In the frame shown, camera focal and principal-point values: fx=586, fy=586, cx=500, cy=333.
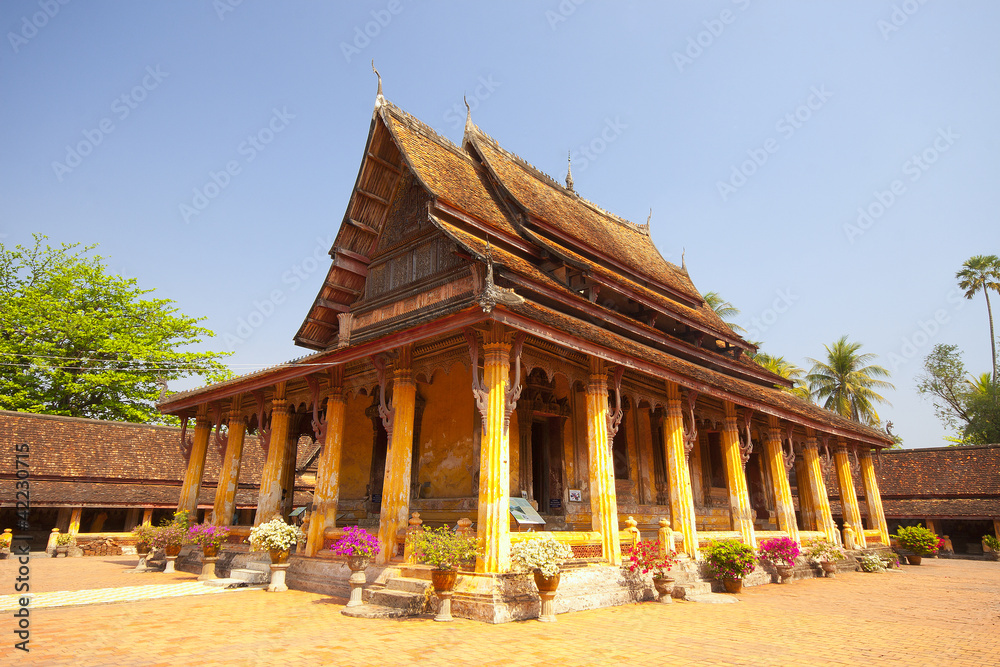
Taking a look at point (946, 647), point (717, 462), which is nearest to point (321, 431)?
point (946, 647)

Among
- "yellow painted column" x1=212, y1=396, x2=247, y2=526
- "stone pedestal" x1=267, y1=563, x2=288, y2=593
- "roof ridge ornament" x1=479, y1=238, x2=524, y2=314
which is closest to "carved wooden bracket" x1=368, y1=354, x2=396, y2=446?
"stone pedestal" x1=267, y1=563, x2=288, y2=593

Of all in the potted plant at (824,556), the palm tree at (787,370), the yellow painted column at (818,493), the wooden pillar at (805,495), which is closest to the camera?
the potted plant at (824,556)

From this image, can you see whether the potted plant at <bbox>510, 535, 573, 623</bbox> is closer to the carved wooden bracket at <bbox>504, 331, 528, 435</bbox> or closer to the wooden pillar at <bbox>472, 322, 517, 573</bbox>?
the wooden pillar at <bbox>472, 322, 517, 573</bbox>

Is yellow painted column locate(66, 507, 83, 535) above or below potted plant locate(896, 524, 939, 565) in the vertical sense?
above

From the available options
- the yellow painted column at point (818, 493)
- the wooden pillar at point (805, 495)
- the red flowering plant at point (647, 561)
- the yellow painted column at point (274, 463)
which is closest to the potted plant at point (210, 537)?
the yellow painted column at point (274, 463)

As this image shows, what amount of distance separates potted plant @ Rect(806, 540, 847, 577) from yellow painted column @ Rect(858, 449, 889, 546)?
5.76 metres

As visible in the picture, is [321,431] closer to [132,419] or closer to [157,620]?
[157,620]

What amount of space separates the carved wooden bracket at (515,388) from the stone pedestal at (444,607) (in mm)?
2433

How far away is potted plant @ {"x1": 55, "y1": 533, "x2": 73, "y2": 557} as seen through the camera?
20.5m

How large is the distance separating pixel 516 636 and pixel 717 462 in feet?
43.4

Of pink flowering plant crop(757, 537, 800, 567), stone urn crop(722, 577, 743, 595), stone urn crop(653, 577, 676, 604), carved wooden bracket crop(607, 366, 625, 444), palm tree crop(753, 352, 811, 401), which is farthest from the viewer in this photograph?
palm tree crop(753, 352, 811, 401)

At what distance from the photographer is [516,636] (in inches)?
273

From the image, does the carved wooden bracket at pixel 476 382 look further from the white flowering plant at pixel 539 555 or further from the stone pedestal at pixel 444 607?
the stone pedestal at pixel 444 607

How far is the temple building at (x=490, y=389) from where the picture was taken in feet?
33.5
